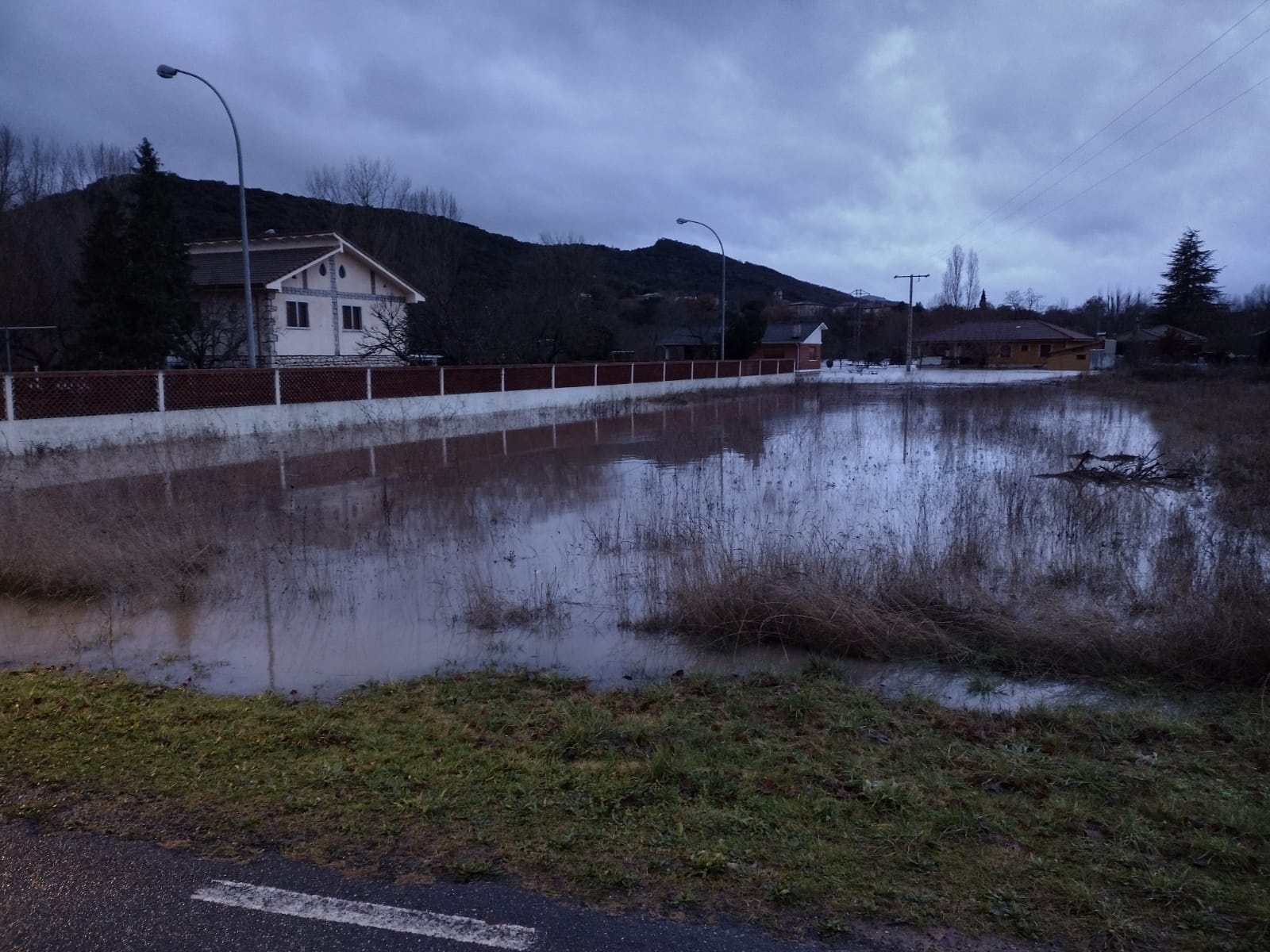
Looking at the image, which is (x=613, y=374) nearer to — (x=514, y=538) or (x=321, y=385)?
(x=321, y=385)

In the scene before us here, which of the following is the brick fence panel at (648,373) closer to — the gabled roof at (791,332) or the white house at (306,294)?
the white house at (306,294)

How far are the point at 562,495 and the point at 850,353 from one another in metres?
→ 112

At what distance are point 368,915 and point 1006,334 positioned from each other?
9877cm

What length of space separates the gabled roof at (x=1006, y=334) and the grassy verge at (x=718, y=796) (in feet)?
306

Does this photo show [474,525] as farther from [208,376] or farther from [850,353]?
[850,353]

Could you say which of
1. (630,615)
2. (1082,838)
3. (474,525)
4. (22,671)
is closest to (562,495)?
(474,525)

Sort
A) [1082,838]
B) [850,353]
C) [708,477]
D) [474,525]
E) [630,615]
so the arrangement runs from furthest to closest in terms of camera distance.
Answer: [850,353] < [708,477] < [474,525] < [630,615] < [1082,838]

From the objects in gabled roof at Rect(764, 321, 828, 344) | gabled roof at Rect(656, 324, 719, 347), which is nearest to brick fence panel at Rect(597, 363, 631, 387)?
gabled roof at Rect(656, 324, 719, 347)

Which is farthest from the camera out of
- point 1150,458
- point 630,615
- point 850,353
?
point 850,353

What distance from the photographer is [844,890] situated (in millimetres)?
3453

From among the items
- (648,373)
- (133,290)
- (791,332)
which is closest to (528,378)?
(648,373)

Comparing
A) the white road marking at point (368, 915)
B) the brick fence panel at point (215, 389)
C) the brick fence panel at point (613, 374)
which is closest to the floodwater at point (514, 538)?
the brick fence panel at point (215, 389)

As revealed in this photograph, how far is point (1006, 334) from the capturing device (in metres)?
92.7

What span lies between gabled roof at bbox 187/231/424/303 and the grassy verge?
35.7 meters
